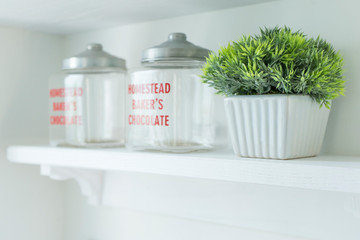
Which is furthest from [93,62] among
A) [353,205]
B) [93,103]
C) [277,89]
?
[353,205]

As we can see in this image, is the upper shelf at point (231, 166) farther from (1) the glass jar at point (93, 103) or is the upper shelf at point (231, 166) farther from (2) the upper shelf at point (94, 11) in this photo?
(2) the upper shelf at point (94, 11)

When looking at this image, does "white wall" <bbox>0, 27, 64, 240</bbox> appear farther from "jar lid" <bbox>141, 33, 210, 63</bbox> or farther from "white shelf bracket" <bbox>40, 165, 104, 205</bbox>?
"jar lid" <bbox>141, 33, 210, 63</bbox>

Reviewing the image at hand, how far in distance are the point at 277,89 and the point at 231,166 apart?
106 mm

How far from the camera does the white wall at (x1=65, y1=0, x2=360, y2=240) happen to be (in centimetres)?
62

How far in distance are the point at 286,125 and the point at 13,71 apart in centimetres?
59

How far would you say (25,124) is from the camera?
3.04 ft

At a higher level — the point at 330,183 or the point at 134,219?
the point at 330,183

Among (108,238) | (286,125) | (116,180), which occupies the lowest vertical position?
(108,238)

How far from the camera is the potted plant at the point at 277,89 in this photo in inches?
20.7

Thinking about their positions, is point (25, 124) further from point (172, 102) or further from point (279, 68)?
point (279, 68)

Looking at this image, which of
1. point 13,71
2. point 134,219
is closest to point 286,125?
point 134,219

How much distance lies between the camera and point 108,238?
3.05ft

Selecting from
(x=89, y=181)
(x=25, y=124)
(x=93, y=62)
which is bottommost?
(x=89, y=181)

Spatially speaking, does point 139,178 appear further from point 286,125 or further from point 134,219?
point 286,125
